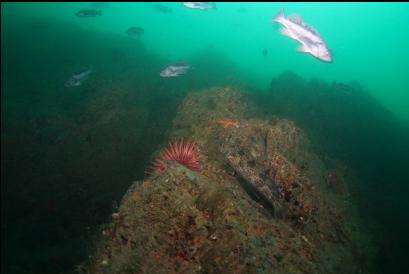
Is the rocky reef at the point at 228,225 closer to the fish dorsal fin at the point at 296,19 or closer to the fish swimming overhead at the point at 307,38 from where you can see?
the fish swimming overhead at the point at 307,38

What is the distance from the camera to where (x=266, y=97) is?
18.6 m

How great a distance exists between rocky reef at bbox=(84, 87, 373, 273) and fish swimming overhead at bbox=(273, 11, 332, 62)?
5002 mm

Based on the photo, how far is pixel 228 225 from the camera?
346 centimetres

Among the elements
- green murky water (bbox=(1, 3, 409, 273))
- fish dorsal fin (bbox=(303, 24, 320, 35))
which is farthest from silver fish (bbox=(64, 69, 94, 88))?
fish dorsal fin (bbox=(303, 24, 320, 35))

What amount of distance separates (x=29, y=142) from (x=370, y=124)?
2205 cm

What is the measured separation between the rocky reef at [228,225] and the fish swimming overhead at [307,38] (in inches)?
197

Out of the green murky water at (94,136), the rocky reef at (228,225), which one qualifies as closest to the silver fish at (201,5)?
the green murky water at (94,136)

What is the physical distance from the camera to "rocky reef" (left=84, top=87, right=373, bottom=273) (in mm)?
3209

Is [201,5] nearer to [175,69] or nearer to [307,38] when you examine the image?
[175,69]

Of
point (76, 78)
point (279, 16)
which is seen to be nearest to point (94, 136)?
point (76, 78)

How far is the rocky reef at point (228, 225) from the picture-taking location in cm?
321

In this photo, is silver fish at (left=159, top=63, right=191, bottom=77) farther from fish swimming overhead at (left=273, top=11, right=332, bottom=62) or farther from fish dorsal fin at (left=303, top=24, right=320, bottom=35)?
fish dorsal fin at (left=303, top=24, right=320, bottom=35)

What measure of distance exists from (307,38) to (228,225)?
820 centimetres

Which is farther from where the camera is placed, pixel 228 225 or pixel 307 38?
pixel 307 38
